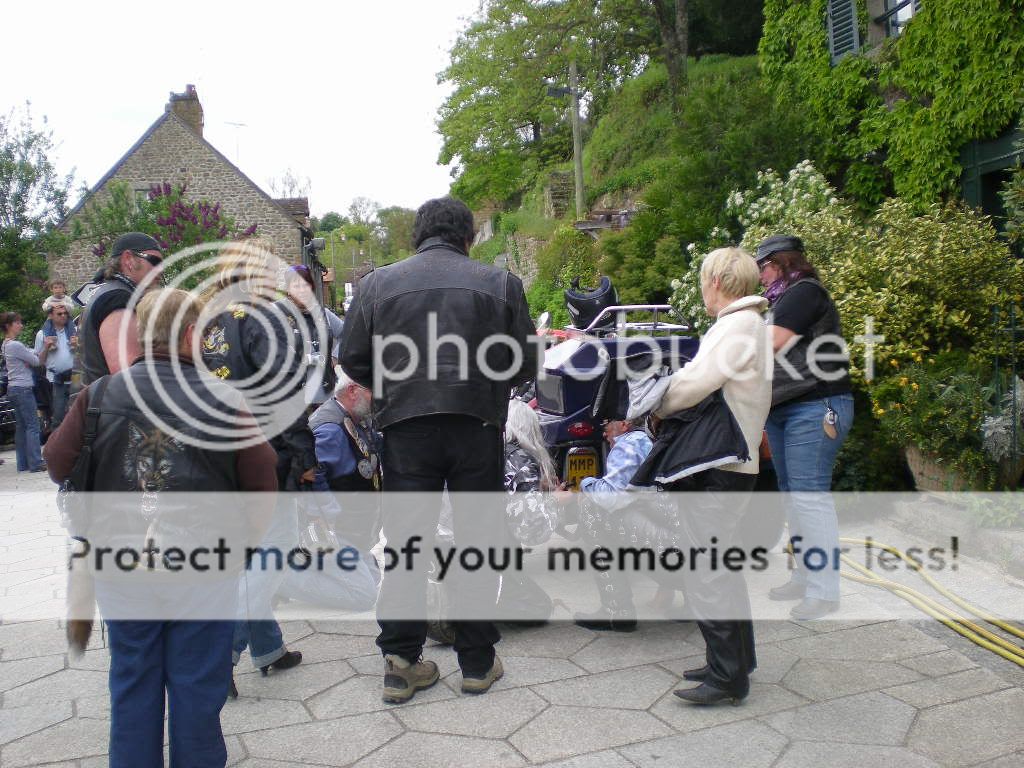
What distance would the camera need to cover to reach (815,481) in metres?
4.36

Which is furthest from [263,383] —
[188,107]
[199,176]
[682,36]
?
[188,107]

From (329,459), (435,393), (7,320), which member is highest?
(7,320)

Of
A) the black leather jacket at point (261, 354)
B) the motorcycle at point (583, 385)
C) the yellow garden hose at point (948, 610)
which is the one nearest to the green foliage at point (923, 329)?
the yellow garden hose at point (948, 610)

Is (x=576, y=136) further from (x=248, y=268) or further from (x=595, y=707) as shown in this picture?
(x=595, y=707)

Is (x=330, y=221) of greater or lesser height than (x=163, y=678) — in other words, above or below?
above

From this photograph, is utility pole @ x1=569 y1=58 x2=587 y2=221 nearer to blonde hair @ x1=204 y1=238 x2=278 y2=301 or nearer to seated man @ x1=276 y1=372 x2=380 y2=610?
seated man @ x1=276 y1=372 x2=380 y2=610

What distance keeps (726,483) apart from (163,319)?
2.22 metres

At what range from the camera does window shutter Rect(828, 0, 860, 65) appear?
10891 mm

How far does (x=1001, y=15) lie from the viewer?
799 centimetres

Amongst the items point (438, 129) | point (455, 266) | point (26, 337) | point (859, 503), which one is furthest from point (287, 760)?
point (438, 129)

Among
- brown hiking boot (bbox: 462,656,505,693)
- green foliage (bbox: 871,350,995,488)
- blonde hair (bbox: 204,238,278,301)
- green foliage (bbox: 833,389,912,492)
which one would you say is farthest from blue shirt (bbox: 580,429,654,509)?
green foliage (bbox: 833,389,912,492)

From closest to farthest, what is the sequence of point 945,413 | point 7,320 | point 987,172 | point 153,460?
point 153,460, point 945,413, point 987,172, point 7,320

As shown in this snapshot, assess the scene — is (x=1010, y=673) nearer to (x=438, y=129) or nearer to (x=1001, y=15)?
(x=1001, y=15)

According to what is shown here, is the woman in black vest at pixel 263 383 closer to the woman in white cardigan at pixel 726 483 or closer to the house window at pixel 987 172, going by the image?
the woman in white cardigan at pixel 726 483
